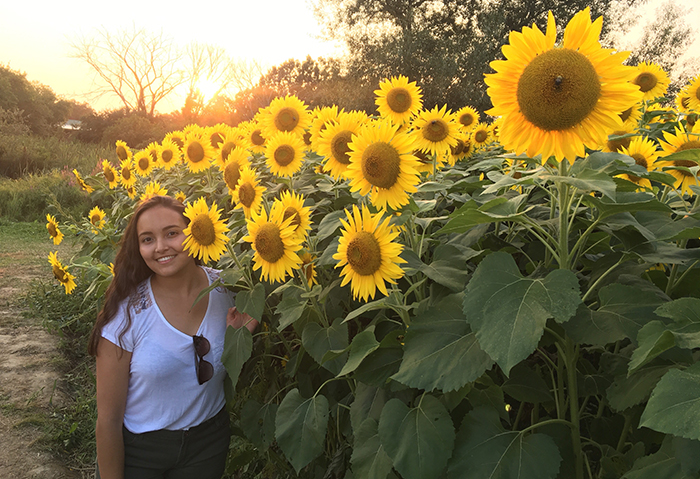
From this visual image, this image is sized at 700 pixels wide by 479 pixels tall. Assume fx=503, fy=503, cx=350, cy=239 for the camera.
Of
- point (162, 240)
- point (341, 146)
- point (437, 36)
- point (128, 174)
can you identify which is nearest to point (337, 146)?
point (341, 146)

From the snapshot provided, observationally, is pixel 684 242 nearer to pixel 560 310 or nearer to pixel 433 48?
pixel 560 310

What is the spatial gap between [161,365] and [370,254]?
1.70 m

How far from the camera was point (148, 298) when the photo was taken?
9.45ft

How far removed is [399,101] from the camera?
319 cm

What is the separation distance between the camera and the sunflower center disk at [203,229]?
2332mm

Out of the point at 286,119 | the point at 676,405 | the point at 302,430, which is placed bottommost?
the point at 302,430

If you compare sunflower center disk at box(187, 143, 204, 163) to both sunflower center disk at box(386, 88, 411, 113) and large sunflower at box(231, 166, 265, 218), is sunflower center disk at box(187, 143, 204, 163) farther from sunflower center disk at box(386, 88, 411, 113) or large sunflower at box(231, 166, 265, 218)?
large sunflower at box(231, 166, 265, 218)

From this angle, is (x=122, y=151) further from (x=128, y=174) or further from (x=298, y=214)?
(x=298, y=214)

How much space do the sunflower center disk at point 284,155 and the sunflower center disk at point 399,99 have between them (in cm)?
73

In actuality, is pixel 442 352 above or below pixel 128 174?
below

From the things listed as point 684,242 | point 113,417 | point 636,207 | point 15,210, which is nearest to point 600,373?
point 684,242

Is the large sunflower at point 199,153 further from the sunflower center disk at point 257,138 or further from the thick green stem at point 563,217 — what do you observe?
the thick green stem at point 563,217

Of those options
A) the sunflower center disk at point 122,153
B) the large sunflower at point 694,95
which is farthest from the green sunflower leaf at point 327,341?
the sunflower center disk at point 122,153

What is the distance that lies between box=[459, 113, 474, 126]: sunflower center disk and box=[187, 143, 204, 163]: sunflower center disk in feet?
7.56
